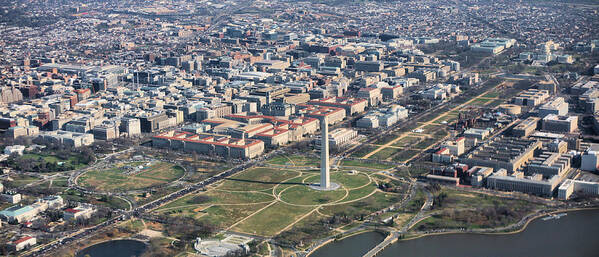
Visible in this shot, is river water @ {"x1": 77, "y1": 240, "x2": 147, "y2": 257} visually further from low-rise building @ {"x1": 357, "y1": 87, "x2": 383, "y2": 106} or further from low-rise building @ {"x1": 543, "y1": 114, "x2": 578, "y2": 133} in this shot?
low-rise building @ {"x1": 357, "y1": 87, "x2": 383, "y2": 106}

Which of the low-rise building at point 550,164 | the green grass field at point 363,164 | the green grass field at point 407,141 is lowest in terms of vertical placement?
the green grass field at point 363,164

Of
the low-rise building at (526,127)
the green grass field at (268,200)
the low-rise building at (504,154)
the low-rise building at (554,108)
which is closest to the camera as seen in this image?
the green grass field at (268,200)

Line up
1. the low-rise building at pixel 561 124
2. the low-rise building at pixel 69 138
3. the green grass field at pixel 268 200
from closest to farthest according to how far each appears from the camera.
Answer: the green grass field at pixel 268 200 < the low-rise building at pixel 69 138 < the low-rise building at pixel 561 124

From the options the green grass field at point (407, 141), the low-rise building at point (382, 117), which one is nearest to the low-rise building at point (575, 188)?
the green grass field at point (407, 141)

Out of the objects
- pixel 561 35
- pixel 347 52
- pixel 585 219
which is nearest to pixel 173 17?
pixel 347 52

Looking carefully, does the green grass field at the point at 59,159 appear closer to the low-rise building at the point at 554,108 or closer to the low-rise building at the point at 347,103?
the low-rise building at the point at 347,103

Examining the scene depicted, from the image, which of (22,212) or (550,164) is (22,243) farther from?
(550,164)

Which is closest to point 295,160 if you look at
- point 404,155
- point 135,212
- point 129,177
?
point 404,155
